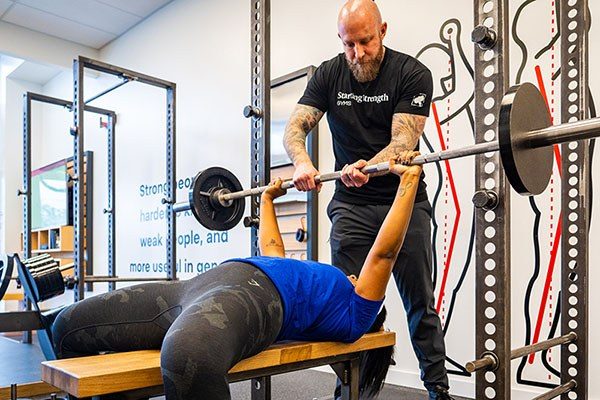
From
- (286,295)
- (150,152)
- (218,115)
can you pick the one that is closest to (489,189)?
(286,295)

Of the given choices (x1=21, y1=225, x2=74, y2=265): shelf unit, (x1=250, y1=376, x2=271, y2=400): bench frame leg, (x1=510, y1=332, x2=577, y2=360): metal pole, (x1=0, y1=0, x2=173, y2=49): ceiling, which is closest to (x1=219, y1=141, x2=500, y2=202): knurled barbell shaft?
(x1=510, y1=332, x2=577, y2=360): metal pole

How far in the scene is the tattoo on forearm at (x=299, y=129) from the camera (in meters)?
2.19

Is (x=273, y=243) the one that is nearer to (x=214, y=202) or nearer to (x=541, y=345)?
(x=214, y=202)

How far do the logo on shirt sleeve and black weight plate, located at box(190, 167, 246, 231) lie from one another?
95 centimetres

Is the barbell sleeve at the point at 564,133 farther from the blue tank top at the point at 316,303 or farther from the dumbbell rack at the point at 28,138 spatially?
the dumbbell rack at the point at 28,138

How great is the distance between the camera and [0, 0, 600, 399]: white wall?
258 cm

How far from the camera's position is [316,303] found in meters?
1.51

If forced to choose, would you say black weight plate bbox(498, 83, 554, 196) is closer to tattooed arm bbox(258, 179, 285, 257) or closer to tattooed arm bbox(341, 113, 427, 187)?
tattooed arm bbox(341, 113, 427, 187)

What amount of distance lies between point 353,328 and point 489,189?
56 centimetres

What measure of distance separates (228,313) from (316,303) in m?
0.32

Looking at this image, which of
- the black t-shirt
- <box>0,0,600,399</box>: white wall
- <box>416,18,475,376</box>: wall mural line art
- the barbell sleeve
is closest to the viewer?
the barbell sleeve

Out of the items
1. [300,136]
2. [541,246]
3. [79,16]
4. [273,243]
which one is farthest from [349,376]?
[79,16]

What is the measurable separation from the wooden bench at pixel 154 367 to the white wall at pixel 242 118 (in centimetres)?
116

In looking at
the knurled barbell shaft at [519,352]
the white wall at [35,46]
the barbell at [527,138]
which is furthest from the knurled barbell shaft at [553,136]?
the white wall at [35,46]
